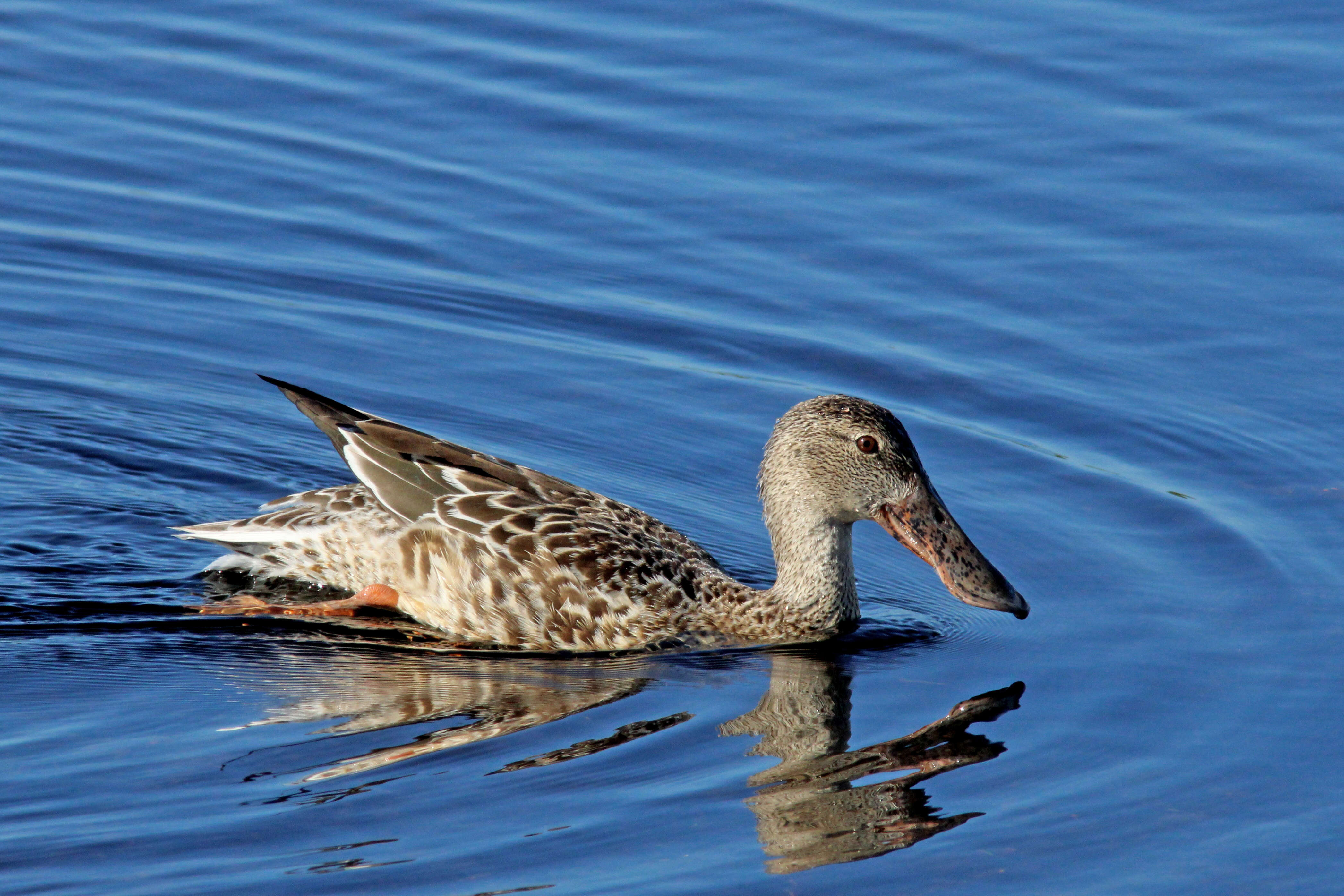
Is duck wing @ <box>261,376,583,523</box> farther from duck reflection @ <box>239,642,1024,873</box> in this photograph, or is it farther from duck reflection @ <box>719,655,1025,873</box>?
duck reflection @ <box>719,655,1025,873</box>

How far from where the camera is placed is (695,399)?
37.0 feet

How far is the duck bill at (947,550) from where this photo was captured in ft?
29.2

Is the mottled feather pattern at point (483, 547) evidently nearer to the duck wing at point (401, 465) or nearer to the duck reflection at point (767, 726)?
the duck wing at point (401, 465)

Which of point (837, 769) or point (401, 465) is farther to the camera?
point (401, 465)

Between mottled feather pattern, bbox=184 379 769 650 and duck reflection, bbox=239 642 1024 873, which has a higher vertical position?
mottled feather pattern, bbox=184 379 769 650

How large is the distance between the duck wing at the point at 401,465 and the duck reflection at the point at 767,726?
2.70ft

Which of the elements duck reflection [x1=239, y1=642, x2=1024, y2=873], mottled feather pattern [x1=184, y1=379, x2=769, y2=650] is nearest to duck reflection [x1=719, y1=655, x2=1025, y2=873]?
duck reflection [x1=239, y1=642, x2=1024, y2=873]

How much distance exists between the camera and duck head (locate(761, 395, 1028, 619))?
29.8 feet

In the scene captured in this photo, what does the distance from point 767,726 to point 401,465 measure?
2.27 meters

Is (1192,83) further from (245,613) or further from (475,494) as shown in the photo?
(245,613)

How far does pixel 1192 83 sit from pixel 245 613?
27.2ft

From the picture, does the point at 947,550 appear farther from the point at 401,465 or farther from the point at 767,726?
the point at 401,465

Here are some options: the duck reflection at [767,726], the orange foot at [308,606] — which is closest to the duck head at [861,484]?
the duck reflection at [767,726]

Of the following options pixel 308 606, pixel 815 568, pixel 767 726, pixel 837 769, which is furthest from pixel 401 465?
pixel 837 769
